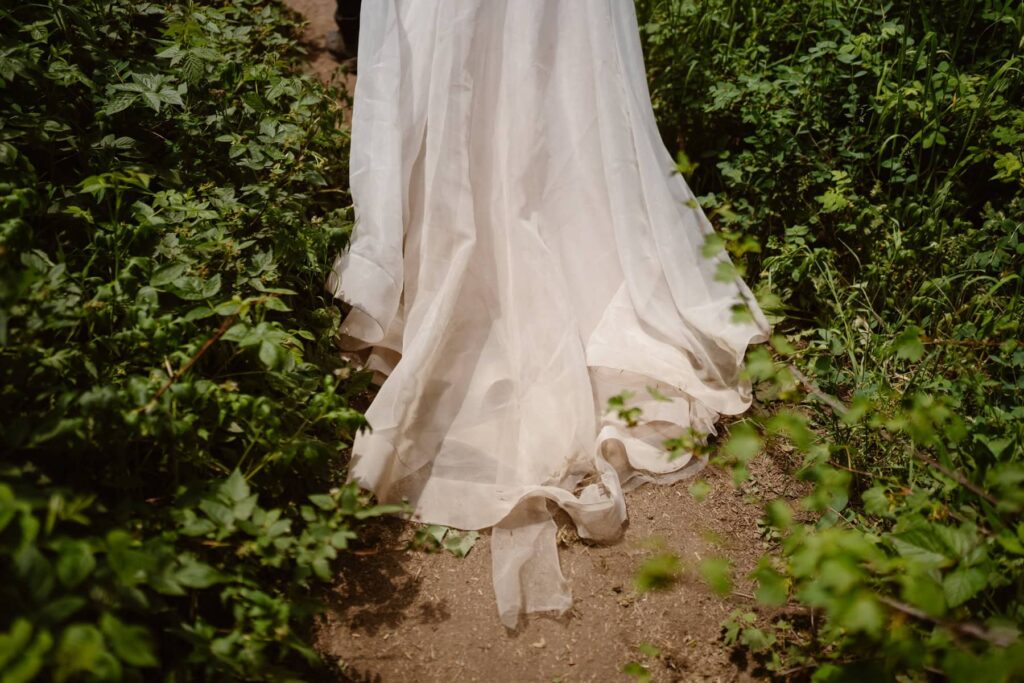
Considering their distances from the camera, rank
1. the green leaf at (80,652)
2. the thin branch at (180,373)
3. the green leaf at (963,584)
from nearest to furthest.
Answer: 1. the green leaf at (80,652)
2. the green leaf at (963,584)
3. the thin branch at (180,373)

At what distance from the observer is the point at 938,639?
1.30 m

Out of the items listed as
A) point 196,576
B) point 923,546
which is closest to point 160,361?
point 196,576

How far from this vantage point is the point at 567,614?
1928 millimetres

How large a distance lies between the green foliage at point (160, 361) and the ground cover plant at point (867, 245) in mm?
1121

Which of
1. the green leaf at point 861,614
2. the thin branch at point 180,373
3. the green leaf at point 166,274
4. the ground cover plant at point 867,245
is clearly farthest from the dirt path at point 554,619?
the green leaf at point 166,274

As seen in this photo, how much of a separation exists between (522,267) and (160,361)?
3.69 feet

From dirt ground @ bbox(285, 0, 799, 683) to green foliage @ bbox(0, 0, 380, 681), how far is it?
0.15 metres

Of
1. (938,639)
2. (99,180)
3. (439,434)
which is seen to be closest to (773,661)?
(938,639)

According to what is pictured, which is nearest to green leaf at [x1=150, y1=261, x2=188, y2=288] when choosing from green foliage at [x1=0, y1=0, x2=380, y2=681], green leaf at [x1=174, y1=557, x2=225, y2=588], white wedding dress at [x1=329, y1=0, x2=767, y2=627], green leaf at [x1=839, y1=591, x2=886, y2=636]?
green foliage at [x1=0, y1=0, x2=380, y2=681]

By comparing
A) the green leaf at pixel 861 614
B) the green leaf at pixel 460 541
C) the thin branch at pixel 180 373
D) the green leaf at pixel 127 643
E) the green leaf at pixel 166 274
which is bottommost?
the green leaf at pixel 460 541

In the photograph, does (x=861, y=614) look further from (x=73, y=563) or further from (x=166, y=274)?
(x=166, y=274)

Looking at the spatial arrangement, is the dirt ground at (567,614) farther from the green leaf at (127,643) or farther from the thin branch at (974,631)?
the green leaf at (127,643)

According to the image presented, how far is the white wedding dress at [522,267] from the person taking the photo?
2168 mm

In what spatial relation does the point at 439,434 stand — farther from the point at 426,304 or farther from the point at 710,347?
the point at 710,347
